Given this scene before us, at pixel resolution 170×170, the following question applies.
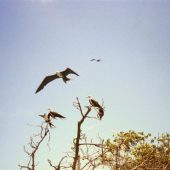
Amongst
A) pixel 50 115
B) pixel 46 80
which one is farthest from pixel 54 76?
pixel 50 115

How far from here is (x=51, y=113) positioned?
3979 millimetres

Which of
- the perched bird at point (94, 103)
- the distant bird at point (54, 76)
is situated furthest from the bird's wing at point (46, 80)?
the perched bird at point (94, 103)

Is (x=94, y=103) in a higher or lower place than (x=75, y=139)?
higher

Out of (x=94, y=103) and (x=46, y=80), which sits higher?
(x=46, y=80)

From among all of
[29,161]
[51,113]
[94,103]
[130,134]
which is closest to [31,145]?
[29,161]

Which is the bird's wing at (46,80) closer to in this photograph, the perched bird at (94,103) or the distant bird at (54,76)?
the distant bird at (54,76)

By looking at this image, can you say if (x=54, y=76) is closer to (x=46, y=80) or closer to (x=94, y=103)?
(x=46, y=80)

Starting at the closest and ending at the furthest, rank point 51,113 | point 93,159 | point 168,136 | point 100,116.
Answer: point 100,116
point 51,113
point 93,159
point 168,136

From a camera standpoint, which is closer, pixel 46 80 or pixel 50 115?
pixel 50 115

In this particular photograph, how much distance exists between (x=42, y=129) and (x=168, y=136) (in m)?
19.4

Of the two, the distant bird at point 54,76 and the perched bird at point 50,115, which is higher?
the distant bird at point 54,76

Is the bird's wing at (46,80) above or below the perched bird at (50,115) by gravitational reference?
above

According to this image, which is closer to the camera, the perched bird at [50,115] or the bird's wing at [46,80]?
the perched bird at [50,115]

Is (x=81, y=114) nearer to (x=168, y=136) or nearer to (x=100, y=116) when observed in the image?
(x=100, y=116)
